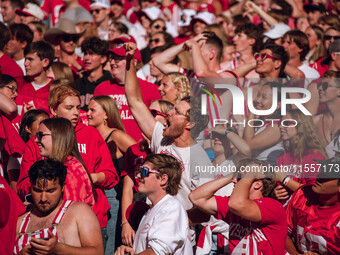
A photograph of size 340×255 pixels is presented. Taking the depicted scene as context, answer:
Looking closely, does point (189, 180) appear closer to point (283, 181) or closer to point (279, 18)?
point (283, 181)

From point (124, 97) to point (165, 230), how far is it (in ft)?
10.7

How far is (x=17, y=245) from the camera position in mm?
5121

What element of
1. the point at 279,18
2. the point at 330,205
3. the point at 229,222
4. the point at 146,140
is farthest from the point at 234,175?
the point at 279,18

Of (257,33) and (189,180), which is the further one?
(257,33)

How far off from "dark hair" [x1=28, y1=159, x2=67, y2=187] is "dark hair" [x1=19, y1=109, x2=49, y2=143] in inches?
75.3

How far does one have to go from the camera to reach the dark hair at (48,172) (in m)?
5.20

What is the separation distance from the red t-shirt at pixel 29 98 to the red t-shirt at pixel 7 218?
2019mm

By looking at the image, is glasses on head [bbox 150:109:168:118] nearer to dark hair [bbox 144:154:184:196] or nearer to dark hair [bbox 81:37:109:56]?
dark hair [bbox 144:154:184:196]

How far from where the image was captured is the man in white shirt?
5.41 metres

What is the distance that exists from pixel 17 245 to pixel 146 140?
2.13m

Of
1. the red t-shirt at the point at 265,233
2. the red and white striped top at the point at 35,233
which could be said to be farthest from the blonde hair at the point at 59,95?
the red t-shirt at the point at 265,233

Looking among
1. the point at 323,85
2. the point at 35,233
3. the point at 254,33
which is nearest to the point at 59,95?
the point at 35,233

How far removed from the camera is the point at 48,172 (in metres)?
5.22

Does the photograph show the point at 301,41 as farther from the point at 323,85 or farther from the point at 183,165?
the point at 183,165
